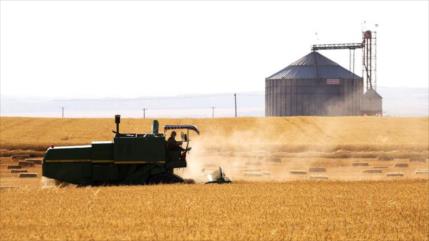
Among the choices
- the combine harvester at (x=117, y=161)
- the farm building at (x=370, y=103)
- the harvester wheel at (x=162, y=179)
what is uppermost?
the farm building at (x=370, y=103)

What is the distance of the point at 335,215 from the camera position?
23.2 m

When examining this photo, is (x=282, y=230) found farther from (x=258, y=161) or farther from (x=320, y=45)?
(x=320, y=45)

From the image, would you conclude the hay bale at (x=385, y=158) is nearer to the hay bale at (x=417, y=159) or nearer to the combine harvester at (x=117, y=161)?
the hay bale at (x=417, y=159)

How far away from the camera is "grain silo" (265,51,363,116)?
105m

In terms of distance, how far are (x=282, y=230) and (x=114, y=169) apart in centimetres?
1428

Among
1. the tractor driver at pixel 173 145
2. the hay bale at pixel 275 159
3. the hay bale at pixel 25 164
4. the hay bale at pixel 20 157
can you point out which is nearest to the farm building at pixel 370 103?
the hay bale at pixel 275 159

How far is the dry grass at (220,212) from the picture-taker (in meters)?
19.6

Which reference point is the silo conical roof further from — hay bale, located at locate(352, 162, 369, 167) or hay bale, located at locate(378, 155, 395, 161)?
hay bale, located at locate(352, 162, 369, 167)

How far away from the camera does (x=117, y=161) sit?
32.8 metres

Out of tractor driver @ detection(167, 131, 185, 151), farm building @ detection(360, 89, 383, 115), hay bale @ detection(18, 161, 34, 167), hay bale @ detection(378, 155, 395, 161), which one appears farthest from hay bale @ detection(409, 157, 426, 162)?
farm building @ detection(360, 89, 383, 115)

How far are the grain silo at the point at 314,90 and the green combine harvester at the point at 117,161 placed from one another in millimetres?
72750

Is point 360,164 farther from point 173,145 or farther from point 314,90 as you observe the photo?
point 314,90


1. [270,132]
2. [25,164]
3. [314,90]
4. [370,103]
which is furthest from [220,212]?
[370,103]

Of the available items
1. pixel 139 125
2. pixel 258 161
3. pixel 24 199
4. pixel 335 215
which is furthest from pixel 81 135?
pixel 335 215
